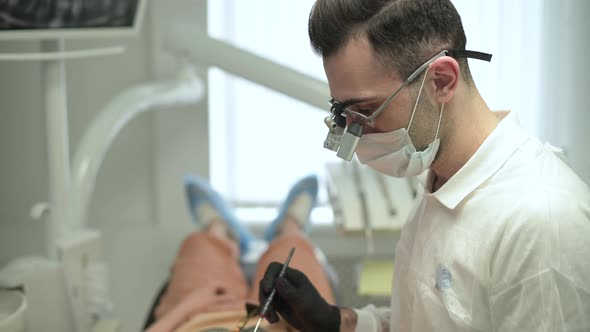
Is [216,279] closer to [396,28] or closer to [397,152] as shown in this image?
[397,152]

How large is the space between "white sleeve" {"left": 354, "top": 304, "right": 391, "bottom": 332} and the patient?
0.60 ft

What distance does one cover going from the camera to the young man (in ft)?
2.97

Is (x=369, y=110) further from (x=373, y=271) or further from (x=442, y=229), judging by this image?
(x=373, y=271)

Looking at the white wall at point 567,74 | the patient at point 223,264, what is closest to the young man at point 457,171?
the patient at point 223,264

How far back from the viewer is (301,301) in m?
1.30

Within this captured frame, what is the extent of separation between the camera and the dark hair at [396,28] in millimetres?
980

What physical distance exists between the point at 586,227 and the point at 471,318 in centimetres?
20

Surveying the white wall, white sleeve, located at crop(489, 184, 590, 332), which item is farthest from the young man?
the white wall

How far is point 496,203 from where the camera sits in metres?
0.99

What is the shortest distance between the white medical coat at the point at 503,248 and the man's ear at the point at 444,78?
3.7 inches

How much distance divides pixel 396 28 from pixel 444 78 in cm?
10

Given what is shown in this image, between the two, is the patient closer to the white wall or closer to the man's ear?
the man's ear

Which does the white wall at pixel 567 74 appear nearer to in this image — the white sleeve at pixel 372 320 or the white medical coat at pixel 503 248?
the white sleeve at pixel 372 320

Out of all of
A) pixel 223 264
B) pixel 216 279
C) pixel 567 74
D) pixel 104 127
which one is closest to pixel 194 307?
pixel 216 279
